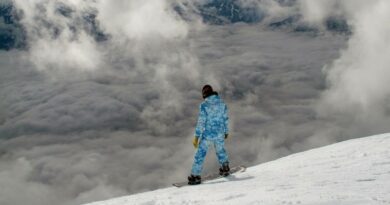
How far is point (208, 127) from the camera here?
12516mm

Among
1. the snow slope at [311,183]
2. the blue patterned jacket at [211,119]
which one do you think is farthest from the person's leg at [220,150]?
the snow slope at [311,183]

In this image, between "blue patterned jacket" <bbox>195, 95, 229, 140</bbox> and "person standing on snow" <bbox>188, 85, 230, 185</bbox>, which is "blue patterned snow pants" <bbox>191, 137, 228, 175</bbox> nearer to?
"person standing on snow" <bbox>188, 85, 230, 185</bbox>

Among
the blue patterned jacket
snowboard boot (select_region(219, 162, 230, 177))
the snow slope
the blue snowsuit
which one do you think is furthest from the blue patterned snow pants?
the snow slope

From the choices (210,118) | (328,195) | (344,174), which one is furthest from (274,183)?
(210,118)

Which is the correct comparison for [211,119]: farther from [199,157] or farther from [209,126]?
[199,157]

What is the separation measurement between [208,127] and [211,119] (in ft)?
0.67

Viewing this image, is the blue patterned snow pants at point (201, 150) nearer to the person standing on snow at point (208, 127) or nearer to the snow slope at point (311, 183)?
the person standing on snow at point (208, 127)

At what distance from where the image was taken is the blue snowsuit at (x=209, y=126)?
12.5 metres

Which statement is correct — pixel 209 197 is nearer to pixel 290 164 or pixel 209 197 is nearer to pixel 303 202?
pixel 303 202

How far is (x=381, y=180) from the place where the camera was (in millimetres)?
9141

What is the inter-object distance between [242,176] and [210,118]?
5.11 ft

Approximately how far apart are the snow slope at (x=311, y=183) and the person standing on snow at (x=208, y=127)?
794 millimetres

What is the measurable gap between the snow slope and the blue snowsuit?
0.85 metres

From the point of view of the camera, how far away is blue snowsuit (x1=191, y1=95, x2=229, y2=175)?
12.5 metres
